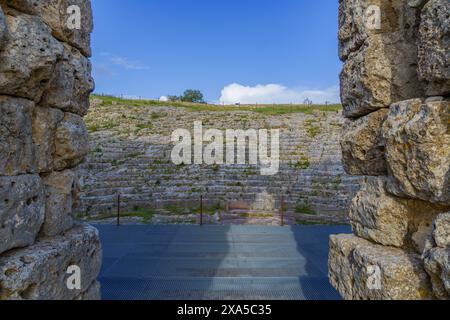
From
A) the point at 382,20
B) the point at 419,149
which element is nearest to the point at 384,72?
the point at 382,20

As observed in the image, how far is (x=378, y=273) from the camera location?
1.81 metres

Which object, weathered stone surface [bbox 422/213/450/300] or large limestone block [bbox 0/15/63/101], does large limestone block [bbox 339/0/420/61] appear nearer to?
weathered stone surface [bbox 422/213/450/300]

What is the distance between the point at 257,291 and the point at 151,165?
11.1m

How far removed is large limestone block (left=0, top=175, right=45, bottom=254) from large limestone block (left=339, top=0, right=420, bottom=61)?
86.1 inches

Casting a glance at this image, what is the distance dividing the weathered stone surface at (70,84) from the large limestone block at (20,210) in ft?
1.67

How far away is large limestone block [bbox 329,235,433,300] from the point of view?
171cm

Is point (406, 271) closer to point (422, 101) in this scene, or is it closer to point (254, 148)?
point (422, 101)

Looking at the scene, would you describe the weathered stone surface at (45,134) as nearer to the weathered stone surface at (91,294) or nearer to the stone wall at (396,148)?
the weathered stone surface at (91,294)

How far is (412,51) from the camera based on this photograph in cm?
199

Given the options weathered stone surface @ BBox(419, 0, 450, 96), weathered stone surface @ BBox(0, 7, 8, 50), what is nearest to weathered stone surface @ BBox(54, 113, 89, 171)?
weathered stone surface @ BBox(0, 7, 8, 50)

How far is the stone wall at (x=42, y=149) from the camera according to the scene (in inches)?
63.4

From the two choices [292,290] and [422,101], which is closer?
[422,101]
